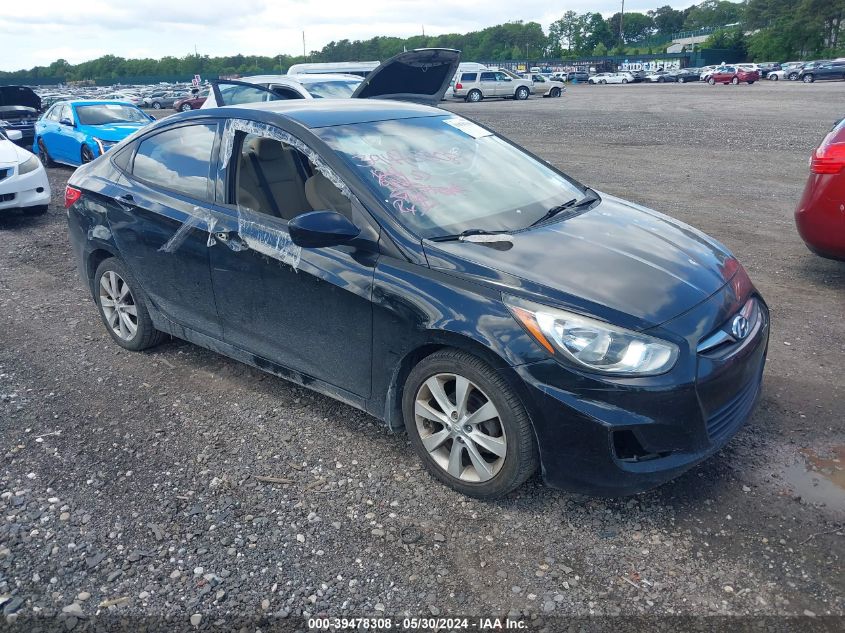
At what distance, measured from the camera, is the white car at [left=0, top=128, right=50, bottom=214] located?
30.1 feet

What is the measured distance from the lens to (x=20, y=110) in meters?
17.5

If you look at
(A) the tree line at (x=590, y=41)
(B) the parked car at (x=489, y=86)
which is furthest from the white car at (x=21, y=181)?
(A) the tree line at (x=590, y=41)

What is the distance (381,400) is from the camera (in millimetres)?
3486

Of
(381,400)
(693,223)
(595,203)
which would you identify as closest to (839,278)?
(693,223)

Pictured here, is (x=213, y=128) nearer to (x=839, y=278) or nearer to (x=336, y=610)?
(x=336, y=610)

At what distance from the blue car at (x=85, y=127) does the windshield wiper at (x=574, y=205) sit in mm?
10438

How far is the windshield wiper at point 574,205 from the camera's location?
3775 mm

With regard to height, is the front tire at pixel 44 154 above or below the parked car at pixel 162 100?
above

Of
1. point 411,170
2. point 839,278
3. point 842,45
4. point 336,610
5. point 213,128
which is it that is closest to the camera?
point 336,610

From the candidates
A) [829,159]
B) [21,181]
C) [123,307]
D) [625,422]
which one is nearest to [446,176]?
[625,422]

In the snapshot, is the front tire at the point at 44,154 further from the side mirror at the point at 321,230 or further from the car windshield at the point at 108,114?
the side mirror at the point at 321,230

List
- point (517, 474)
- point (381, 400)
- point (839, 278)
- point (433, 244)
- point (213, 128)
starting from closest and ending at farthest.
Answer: point (517, 474), point (433, 244), point (381, 400), point (213, 128), point (839, 278)

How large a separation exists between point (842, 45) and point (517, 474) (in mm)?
92996

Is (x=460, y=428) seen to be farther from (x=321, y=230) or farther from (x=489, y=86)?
(x=489, y=86)
